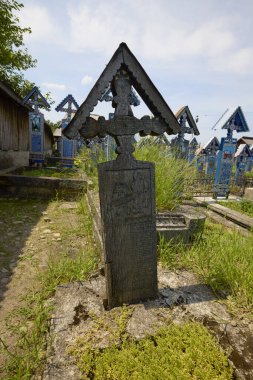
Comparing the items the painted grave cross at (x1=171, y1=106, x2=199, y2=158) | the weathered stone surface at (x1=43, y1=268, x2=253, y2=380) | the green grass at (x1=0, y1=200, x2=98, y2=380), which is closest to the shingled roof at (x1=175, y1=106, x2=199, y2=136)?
the painted grave cross at (x1=171, y1=106, x2=199, y2=158)

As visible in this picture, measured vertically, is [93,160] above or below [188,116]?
below

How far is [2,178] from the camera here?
6570 mm

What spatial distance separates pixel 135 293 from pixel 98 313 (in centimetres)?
39

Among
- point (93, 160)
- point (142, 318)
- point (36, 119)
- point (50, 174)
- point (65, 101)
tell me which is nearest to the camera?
point (142, 318)

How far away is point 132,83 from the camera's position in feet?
6.31

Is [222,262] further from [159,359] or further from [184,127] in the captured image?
[184,127]

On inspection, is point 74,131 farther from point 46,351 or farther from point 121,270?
point 46,351

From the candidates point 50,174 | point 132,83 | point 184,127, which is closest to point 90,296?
→ point 132,83

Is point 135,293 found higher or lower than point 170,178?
lower

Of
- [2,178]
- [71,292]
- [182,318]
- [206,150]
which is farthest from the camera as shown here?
[206,150]

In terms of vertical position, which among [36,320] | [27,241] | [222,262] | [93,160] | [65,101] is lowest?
[27,241]

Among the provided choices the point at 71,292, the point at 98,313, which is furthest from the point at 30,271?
the point at 98,313

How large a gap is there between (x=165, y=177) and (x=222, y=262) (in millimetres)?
1895

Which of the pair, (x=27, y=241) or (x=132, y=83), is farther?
(x=27, y=241)
